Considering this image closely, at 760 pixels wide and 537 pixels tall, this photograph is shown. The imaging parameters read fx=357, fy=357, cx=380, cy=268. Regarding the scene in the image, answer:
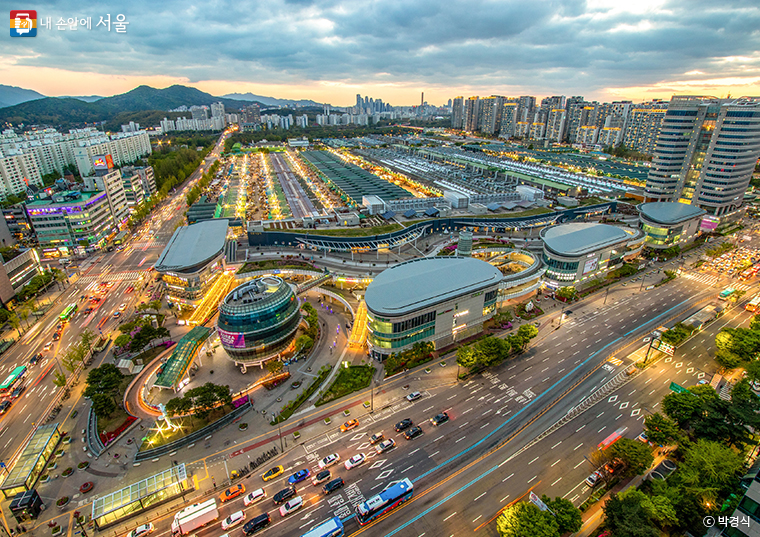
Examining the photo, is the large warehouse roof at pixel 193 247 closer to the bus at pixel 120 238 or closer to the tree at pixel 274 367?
the tree at pixel 274 367

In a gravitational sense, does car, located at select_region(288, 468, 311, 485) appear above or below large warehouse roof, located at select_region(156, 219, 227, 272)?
below

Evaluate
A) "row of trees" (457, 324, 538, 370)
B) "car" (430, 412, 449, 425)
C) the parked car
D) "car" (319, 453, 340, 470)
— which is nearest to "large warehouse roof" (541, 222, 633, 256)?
"row of trees" (457, 324, 538, 370)

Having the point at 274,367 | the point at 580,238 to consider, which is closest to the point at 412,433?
the point at 274,367

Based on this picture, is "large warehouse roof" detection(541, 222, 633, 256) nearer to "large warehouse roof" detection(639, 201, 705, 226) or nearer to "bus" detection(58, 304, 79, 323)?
"large warehouse roof" detection(639, 201, 705, 226)

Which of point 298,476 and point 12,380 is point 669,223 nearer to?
point 298,476

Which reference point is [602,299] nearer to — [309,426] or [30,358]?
[309,426]

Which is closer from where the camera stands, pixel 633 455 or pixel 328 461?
pixel 633 455

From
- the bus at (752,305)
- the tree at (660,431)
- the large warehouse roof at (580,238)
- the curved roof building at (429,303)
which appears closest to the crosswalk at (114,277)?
the curved roof building at (429,303)
